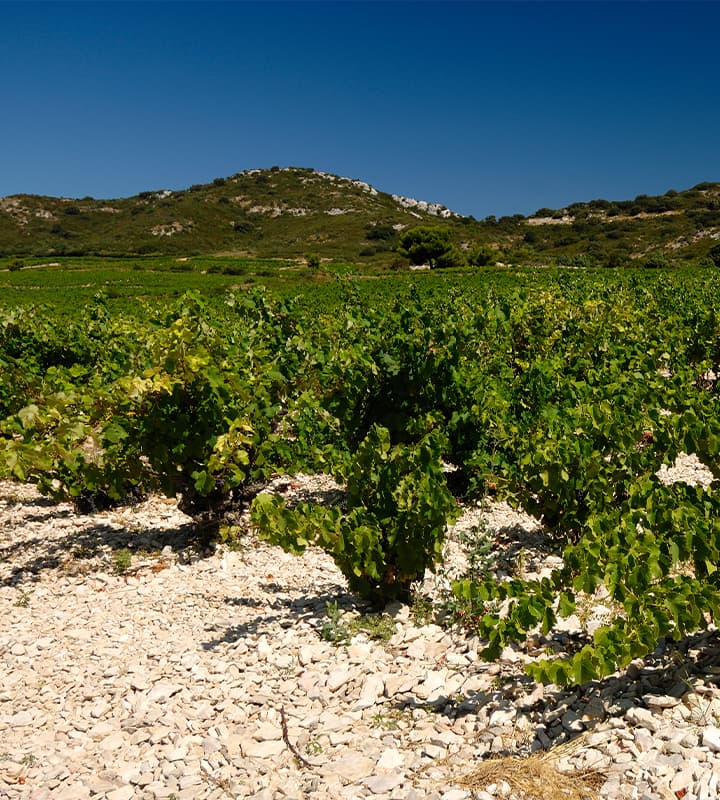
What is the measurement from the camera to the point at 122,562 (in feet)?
21.5

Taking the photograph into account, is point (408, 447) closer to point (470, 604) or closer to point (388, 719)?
point (470, 604)

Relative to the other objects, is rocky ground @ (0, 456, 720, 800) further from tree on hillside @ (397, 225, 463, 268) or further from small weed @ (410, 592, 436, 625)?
tree on hillside @ (397, 225, 463, 268)

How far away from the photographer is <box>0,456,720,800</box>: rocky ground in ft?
10.4

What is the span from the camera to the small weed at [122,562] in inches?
255

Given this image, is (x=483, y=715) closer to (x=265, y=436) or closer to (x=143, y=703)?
(x=143, y=703)

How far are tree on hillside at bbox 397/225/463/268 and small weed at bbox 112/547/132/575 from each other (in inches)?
2740

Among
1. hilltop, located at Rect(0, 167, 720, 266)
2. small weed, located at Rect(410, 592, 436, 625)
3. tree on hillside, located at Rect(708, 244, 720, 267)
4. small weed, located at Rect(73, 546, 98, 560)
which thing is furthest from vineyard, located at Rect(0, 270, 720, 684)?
hilltop, located at Rect(0, 167, 720, 266)

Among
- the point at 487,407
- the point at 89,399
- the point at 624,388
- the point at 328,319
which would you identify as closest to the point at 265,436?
the point at 89,399

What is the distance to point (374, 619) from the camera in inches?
194

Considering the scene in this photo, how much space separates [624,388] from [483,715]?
3.99 meters

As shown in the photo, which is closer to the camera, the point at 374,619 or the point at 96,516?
the point at 374,619

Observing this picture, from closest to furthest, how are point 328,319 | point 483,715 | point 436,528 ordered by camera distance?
point 483,715 → point 436,528 → point 328,319

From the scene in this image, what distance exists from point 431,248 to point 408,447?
72.6m

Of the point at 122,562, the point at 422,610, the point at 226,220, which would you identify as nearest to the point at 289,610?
the point at 422,610
